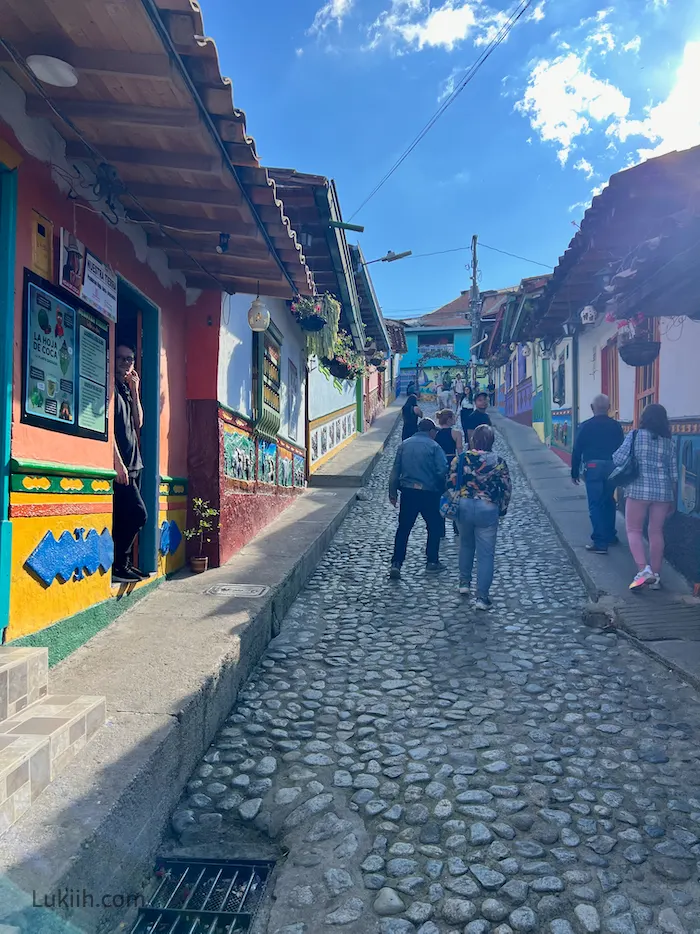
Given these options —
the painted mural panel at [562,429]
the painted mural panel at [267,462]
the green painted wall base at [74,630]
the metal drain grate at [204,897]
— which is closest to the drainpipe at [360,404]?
the painted mural panel at [562,429]

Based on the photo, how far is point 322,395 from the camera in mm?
13570

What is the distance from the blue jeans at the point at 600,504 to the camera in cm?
666

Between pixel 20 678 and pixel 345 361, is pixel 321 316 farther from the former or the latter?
pixel 20 678

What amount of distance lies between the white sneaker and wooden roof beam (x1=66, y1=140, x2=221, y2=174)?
4478mm

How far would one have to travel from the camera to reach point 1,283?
3.16 metres

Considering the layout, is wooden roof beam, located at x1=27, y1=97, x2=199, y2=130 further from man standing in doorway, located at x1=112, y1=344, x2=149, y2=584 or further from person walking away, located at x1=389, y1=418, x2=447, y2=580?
person walking away, located at x1=389, y1=418, x2=447, y2=580

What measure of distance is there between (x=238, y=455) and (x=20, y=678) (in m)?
4.13

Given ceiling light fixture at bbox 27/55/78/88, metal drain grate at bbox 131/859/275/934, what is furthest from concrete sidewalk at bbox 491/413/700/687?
ceiling light fixture at bbox 27/55/78/88

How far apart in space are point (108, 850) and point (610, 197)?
6.50m

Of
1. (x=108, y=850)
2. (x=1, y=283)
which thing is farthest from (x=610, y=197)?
(x=108, y=850)

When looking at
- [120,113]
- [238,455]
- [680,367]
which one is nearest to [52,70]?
[120,113]

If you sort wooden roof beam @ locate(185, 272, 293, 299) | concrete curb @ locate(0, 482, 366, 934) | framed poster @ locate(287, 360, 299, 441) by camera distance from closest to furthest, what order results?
concrete curb @ locate(0, 482, 366, 934) < wooden roof beam @ locate(185, 272, 293, 299) < framed poster @ locate(287, 360, 299, 441)

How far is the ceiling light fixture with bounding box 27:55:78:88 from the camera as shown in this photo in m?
2.82

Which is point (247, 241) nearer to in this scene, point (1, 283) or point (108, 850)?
point (1, 283)
